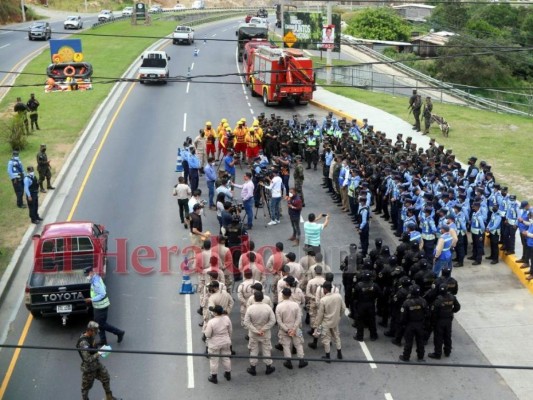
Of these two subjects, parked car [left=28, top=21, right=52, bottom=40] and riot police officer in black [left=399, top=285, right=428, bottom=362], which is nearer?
riot police officer in black [left=399, top=285, right=428, bottom=362]

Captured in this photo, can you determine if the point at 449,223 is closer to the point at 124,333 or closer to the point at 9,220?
the point at 124,333

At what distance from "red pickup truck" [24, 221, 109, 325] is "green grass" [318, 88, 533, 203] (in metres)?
13.9

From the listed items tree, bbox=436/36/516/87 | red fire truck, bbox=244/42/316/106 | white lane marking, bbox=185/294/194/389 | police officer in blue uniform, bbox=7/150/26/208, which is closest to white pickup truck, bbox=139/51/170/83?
red fire truck, bbox=244/42/316/106

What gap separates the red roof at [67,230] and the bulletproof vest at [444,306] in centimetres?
753

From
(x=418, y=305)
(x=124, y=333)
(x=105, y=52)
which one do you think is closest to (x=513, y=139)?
(x=418, y=305)

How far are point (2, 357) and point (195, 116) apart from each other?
21.4 meters

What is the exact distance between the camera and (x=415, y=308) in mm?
13219

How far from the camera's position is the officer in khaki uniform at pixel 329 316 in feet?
43.3

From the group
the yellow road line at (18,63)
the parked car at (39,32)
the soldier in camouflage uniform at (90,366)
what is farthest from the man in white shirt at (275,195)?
the parked car at (39,32)

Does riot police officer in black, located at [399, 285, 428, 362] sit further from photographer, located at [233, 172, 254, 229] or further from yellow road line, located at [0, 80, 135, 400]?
photographer, located at [233, 172, 254, 229]

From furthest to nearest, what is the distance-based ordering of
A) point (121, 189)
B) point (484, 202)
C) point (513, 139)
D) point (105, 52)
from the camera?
point (105, 52)
point (513, 139)
point (121, 189)
point (484, 202)

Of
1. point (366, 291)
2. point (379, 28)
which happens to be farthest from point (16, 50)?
point (366, 291)

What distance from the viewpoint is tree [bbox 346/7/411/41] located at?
3113 inches

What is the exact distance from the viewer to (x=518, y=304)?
1609cm
